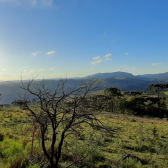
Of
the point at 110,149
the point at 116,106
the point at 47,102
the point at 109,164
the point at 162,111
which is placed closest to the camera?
the point at 47,102

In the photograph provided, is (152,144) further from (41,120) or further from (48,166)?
(41,120)

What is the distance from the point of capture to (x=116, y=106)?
48125mm

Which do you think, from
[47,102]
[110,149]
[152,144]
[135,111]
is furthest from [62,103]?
[135,111]

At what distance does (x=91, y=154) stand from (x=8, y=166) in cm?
354

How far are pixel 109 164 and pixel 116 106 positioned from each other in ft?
141

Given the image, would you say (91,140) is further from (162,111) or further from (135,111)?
(162,111)

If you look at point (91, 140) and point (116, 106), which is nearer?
point (91, 140)

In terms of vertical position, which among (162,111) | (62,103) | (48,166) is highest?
(62,103)

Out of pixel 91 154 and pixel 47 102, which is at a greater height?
pixel 47 102

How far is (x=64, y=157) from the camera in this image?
668 centimetres

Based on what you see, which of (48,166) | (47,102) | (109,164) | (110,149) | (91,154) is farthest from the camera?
(110,149)

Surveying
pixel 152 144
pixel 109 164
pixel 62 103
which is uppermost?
pixel 62 103

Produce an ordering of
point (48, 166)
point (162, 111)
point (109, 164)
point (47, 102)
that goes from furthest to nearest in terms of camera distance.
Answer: point (162, 111) < point (109, 164) < point (48, 166) < point (47, 102)

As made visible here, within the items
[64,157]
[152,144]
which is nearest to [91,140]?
[64,157]
